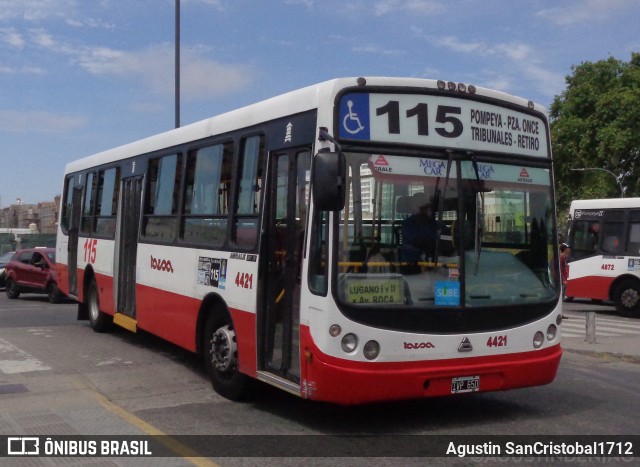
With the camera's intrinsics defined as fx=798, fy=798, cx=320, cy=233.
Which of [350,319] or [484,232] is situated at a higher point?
[484,232]

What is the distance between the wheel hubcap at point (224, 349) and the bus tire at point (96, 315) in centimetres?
574

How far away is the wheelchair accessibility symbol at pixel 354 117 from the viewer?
6.67 m

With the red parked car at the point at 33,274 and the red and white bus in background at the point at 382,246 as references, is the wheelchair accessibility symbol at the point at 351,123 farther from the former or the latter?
the red parked car at the point at 33,274

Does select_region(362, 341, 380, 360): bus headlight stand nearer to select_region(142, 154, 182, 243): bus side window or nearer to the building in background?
select_region(142, 154, 182, 243): bus side window

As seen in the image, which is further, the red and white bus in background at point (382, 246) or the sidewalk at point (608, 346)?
the sidewalk at point (608, 346)

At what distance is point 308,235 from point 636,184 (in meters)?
43.1

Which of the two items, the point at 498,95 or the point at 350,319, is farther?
the point at 498,95

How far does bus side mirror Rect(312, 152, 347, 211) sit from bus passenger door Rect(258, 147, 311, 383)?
66 centimetres

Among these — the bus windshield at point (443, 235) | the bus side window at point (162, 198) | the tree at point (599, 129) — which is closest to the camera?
the bus windshield at point (443, 235)

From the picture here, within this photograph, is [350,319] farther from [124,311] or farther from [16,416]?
[124,311]

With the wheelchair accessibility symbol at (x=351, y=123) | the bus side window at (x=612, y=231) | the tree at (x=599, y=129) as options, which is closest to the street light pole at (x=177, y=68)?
the bus side window at (x=612, y=231)

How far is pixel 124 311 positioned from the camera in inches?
477

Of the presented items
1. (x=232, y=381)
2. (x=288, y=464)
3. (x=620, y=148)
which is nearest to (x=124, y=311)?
(x=232, y=381)

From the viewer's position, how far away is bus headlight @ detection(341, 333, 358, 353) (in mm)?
6441
